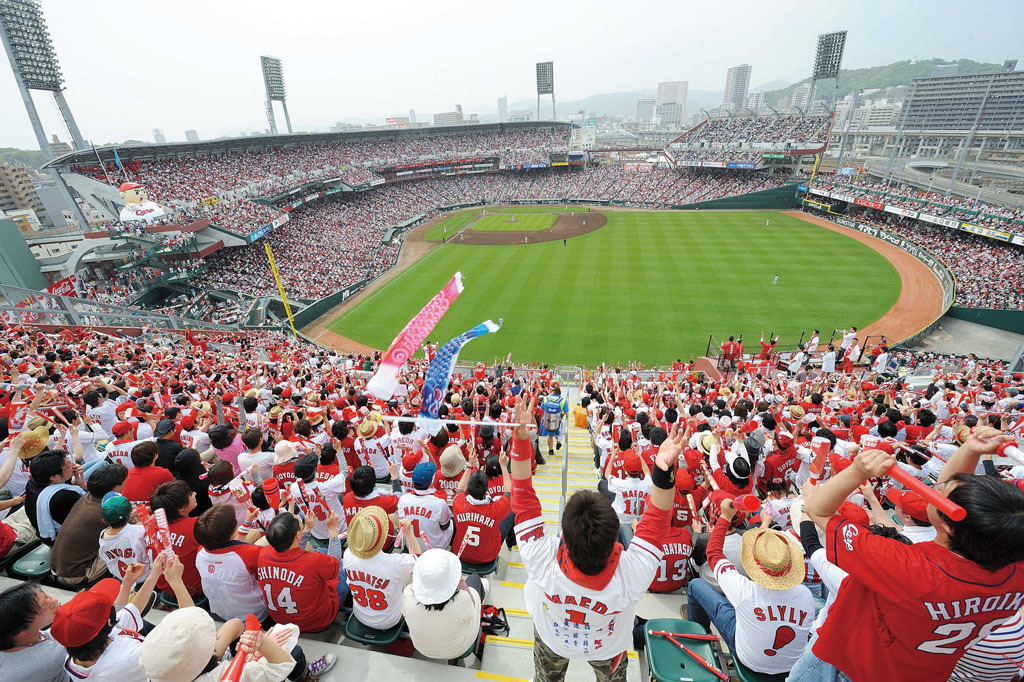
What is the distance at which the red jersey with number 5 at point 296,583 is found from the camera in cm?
350

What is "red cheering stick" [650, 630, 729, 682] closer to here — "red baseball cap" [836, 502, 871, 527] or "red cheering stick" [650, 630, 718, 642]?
"red cheering stick" [650, 630, 718, 642]

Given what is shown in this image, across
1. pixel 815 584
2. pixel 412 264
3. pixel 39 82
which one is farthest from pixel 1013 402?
pixel 39 82

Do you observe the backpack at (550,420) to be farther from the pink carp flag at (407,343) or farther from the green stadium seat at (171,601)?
the green stadium seat at (171,601)

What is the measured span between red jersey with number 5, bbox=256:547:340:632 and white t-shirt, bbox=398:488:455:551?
3.11ft

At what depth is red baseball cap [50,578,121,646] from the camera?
242 cm

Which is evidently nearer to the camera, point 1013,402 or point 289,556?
point 289,556

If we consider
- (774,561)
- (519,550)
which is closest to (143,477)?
(519,550)

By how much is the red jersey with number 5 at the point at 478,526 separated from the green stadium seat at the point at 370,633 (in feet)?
3.10

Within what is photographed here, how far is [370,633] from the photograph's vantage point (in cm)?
366

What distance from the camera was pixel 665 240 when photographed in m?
37.0

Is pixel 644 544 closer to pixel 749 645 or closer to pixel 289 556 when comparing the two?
pixel 749 645

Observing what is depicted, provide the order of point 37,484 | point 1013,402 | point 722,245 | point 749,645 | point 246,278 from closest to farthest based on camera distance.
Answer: point 749,645
point 37,484
point 1013,402
point 246,278
point 722,245

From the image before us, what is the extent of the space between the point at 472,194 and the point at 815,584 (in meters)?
61.5

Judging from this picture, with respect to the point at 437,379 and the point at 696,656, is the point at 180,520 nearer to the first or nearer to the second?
the point at 437,379
